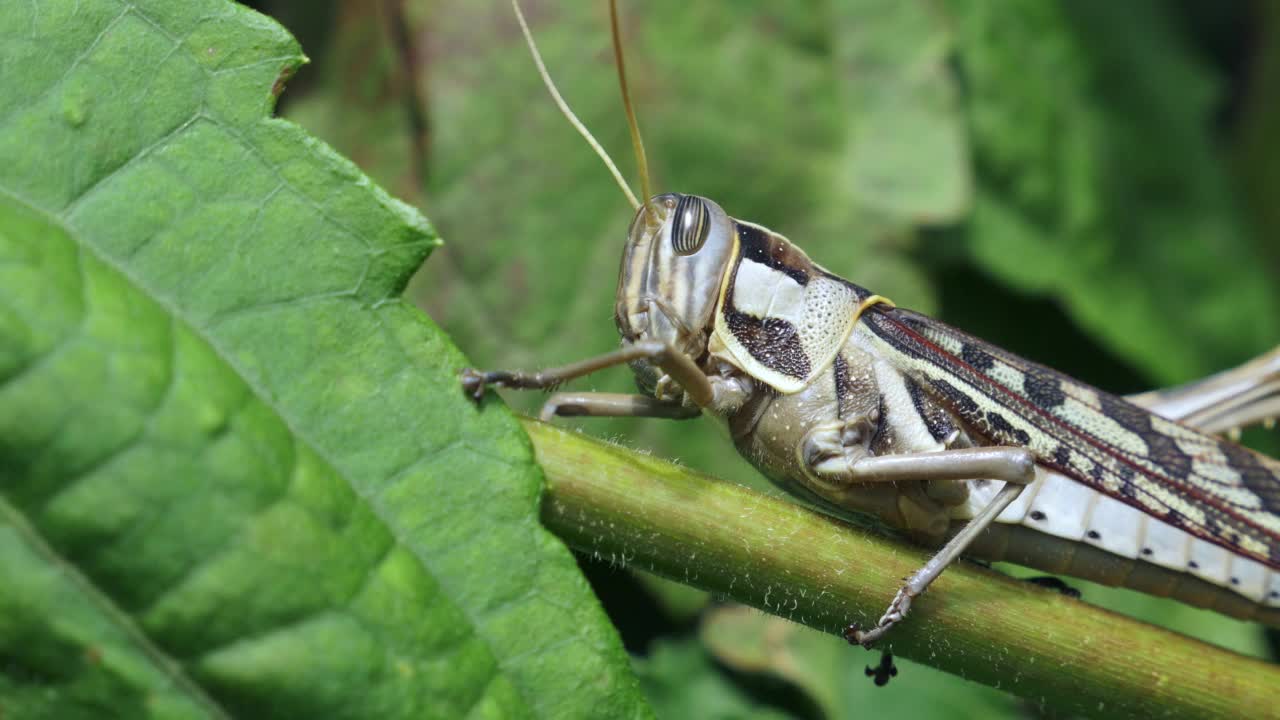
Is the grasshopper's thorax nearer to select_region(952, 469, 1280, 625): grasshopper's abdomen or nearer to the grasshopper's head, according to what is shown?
the grasshopper's head

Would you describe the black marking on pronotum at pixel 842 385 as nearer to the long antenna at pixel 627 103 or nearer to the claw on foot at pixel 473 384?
the long antenna at pixel 627 103

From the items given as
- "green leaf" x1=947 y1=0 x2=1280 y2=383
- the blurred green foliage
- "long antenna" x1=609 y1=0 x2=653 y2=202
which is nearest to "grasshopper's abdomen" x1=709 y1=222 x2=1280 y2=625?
"long antenna" x1=609 y1=0 x2=653 y2=202

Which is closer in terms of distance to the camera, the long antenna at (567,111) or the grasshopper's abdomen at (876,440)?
the long antenna at (567,111)

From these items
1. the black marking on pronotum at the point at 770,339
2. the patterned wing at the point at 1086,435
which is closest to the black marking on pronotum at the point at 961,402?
the patterned wing at the point at 1086,435

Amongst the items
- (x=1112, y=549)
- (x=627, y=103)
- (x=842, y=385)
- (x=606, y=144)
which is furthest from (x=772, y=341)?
(x=606, y=144)

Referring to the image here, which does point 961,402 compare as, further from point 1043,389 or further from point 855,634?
point 855,634
